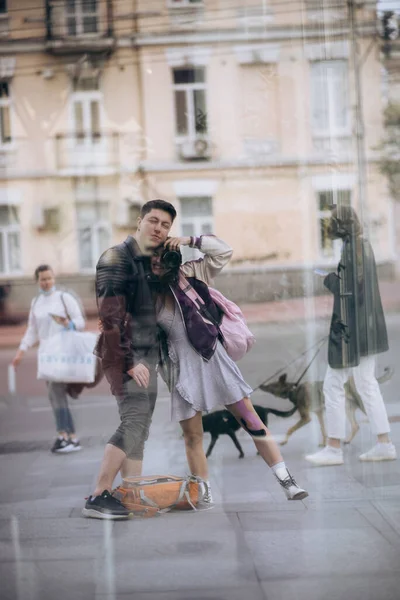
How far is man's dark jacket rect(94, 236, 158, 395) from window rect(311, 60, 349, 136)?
6.61 feet

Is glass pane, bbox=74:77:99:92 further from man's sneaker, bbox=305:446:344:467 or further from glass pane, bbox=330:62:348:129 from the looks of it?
man's sneaker, bbox=305:446:344:467

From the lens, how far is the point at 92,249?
6.49 metres

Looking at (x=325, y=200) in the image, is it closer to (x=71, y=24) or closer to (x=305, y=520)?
(x=71, y=24)

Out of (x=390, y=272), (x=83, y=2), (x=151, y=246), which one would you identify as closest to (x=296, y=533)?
(x=151, y=246)

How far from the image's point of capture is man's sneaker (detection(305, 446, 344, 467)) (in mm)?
4922

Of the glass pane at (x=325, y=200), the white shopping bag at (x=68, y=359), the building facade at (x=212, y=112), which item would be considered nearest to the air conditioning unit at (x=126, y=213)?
the building facade at (x=212, y=112)

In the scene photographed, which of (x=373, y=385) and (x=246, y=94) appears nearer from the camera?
(x=373, y=385)

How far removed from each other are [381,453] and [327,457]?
0.28 m

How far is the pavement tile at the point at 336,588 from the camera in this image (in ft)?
9.97

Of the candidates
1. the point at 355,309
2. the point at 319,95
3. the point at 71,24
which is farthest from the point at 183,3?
the point at 355,309

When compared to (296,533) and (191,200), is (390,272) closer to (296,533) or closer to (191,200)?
(191,200)

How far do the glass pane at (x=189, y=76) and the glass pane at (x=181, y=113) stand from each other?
3.9 inches

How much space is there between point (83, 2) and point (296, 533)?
3.17 m

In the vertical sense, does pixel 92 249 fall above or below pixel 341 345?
above
